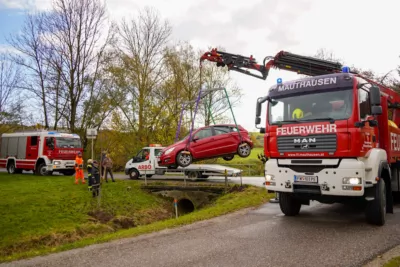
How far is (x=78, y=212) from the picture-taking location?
42.9ft

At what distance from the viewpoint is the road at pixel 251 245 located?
540 centimetres

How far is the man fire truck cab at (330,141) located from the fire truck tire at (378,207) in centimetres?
2

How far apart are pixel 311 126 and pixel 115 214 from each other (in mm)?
9303

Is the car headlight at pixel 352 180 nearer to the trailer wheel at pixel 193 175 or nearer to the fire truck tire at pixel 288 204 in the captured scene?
the fire truck tire at pixel 288 204

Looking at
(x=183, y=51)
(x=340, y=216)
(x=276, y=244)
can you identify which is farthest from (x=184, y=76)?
(x=276, y=244)

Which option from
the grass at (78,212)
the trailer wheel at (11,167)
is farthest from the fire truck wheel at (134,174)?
the trailer wheel at (11,167)

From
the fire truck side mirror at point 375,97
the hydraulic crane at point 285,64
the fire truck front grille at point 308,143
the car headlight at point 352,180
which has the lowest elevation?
the car headlight at point 352,180

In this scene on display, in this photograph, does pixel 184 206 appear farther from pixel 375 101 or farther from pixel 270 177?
pixel 375 101

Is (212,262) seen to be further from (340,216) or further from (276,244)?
(340,216)

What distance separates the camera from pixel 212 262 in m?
5.30

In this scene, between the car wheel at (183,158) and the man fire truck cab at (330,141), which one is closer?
the man fire truck cab at (330,141)

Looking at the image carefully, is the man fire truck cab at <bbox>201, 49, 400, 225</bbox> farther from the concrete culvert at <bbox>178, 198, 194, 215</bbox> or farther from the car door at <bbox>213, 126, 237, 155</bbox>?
the concrete culvert at <bbox>178, 198, 194, 215</bbox>

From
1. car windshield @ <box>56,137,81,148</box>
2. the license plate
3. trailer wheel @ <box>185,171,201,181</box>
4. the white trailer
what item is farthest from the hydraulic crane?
car windshield @ <box>56,137,81,148</box>

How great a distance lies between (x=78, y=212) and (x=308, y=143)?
31.4ft
